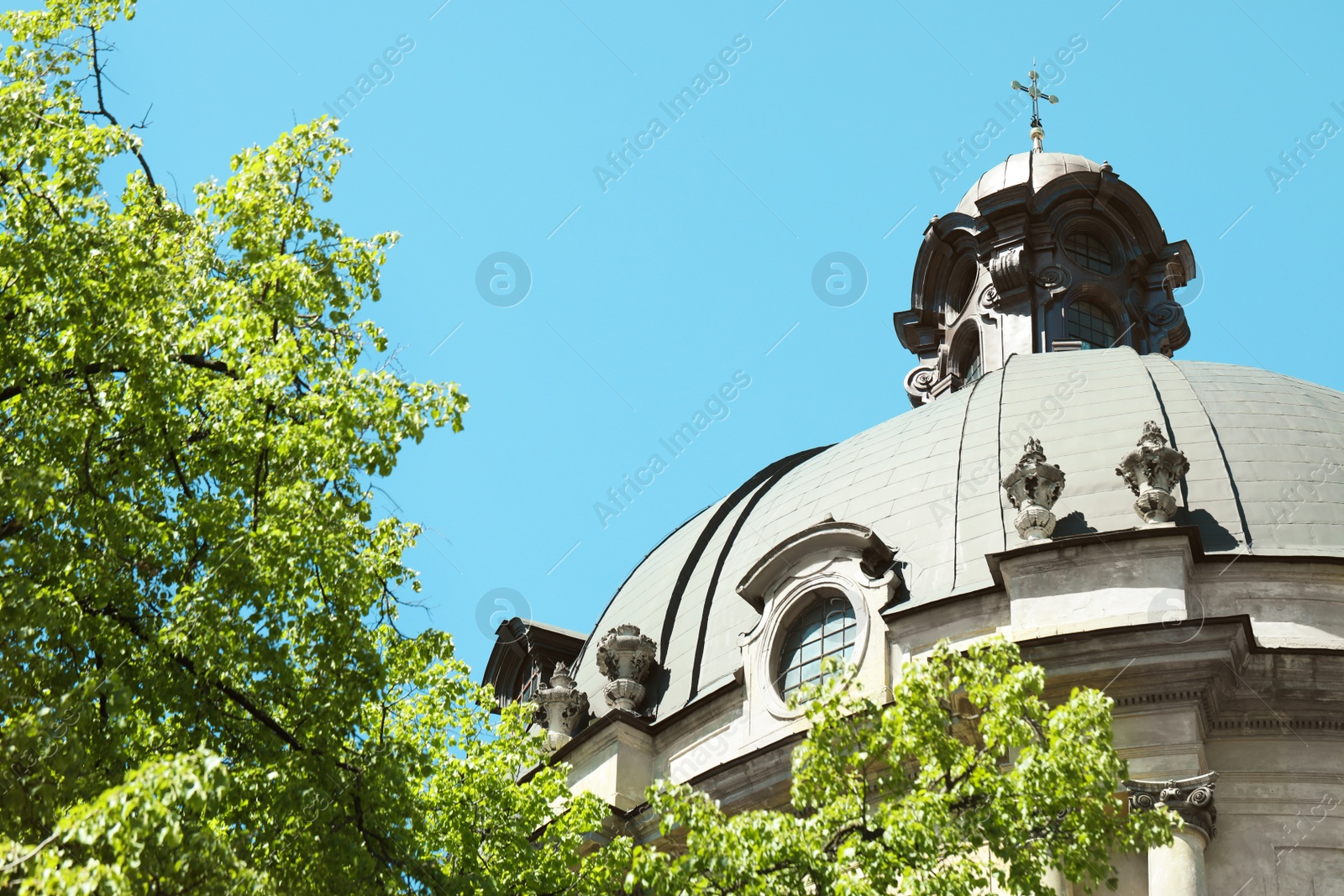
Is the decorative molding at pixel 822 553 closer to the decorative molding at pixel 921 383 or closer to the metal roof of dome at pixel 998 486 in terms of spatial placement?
the metal roof of dome at pixel 998 486

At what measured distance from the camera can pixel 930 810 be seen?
46.3 ft

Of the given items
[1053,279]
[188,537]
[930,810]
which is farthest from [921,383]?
[188,537]

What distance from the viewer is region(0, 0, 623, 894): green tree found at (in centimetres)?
1150

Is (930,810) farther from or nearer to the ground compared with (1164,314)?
nearer to the ground

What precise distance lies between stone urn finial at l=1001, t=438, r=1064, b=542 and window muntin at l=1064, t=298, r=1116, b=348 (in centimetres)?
1546

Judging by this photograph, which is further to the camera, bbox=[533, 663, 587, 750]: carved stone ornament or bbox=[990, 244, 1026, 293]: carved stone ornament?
bbox=[990, 244, 1026, 293]: carved stone ornament

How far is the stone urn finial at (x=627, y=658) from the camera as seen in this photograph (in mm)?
27484

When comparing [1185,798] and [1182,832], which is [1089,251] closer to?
[1185,798]

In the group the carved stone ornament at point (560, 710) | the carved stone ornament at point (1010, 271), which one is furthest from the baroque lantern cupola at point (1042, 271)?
the carved stone ornament at point (560, 710)

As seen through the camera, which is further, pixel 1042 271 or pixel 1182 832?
pixel 1042 271

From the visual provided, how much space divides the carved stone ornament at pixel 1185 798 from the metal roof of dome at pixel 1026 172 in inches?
904

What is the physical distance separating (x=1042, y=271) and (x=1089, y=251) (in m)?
2.16

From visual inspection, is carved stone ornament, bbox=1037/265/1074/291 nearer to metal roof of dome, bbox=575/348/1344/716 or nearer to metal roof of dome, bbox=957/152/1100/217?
metal roof of dome, bbox=957/152/1100/217

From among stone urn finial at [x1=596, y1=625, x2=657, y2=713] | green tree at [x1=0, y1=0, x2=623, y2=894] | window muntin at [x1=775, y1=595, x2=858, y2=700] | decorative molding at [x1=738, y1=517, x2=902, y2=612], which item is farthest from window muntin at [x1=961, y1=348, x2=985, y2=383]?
green tree at [x1=0, y1=0, x2=623, y2=894]
